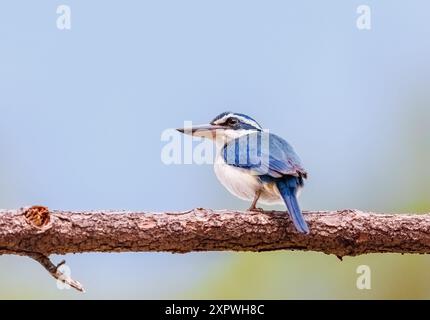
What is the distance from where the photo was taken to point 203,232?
139 inches

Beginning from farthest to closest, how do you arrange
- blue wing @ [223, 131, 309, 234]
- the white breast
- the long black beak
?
1. the long black beak
2. the white breast
3. blue wing @ [223, 131, 309, 234]

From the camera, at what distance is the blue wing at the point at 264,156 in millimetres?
3805

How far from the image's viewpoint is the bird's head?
14.5ft

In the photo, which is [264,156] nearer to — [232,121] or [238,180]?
[238,180]

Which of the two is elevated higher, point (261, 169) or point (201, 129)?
point (201, 129)

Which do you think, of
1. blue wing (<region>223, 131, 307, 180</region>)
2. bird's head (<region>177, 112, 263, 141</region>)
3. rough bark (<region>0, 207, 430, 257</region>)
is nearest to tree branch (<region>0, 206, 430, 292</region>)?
rough bark (<region>0, 207, 430, 257</region>)

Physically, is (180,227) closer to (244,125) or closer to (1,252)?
(1,252)

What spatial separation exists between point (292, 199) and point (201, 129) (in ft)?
3.11

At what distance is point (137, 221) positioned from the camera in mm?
3523

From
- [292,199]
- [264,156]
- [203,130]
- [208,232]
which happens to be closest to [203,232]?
[208,232]

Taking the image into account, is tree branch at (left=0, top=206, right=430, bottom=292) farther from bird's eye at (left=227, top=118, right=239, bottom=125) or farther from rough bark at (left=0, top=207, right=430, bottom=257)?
bird's eye at (left=227, top=118, right=239, bottom=125)

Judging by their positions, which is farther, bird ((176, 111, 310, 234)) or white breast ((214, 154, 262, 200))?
white breast ((214, 154, 262, 200))
